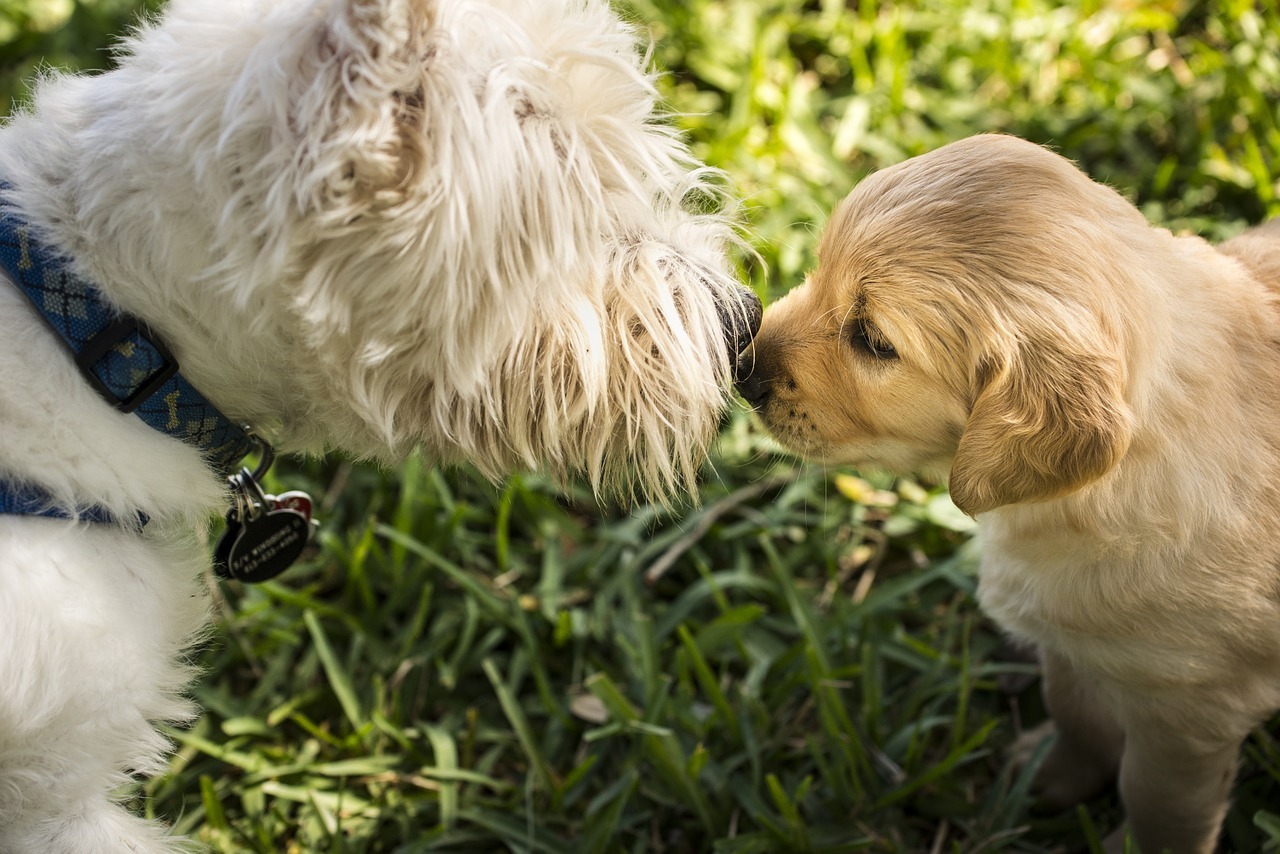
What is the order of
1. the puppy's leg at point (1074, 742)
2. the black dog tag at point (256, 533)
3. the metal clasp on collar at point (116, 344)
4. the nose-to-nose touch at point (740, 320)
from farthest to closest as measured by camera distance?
the puppy's leg at point (1074, 742), the black dog tag at point (256, 533), the nose-to-nose touch at point (740, 320), the metal clasp on collar at point (116, 344)

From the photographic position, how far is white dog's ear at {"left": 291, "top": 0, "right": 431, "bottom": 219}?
164 cm

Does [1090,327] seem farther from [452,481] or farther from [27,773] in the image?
[452,481]

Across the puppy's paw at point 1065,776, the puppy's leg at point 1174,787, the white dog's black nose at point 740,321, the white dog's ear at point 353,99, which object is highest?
the white dog's ear at point 353,99

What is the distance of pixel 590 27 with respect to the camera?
205 centimetres

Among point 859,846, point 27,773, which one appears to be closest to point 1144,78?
point 859,846

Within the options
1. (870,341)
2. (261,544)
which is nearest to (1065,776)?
(870,341)

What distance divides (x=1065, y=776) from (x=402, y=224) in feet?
7.60

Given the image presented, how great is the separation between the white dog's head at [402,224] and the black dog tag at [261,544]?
0.26 meters

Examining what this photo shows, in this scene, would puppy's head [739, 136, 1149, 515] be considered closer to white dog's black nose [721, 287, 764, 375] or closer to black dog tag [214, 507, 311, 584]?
white dog's black nose [721, 287, 764, 375]

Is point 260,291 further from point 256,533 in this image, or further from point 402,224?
point 256,533

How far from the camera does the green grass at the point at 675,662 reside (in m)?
2.78

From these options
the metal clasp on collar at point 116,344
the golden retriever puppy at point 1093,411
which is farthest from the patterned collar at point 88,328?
the golden retriever puppy at point 1093,411

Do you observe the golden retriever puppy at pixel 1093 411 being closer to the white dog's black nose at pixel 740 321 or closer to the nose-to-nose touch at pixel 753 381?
the nose-to-nose touch at pixel 753 381

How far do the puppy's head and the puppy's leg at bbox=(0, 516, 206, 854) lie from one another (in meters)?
1.40
